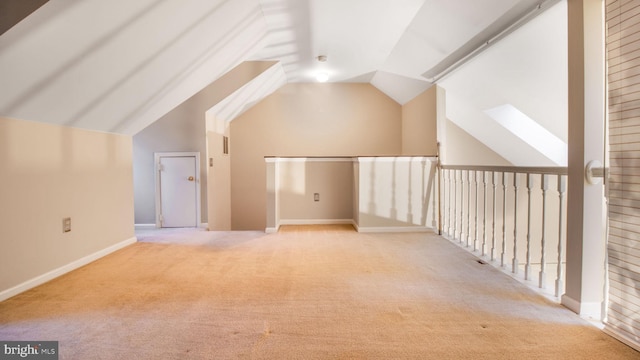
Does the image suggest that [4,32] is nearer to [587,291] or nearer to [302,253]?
[302,253]

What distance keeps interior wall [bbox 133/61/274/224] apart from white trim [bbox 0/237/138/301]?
1879 millimetres

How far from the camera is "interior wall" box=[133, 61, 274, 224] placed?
5.38m

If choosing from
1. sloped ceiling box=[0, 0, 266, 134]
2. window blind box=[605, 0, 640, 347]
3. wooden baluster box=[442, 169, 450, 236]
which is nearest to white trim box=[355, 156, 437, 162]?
wooden baluster box=[442, 169, 450, 236]

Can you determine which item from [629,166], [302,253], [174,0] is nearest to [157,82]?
[174,0]

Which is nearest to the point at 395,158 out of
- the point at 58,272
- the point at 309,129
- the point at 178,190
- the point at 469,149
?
the point at 469,149

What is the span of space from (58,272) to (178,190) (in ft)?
9.20

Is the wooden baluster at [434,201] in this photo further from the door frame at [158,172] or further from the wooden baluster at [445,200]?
the door frame at [158,172]

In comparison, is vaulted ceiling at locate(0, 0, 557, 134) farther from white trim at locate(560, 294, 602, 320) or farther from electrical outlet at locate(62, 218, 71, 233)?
white trim at locate(560, 294, 602, 320)

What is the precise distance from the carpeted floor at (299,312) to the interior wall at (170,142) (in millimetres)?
2425

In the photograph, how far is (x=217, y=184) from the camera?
5.88 m

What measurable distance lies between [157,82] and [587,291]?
12.9 feet

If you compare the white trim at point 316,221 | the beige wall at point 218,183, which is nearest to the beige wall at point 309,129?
the beige wall at point 218,183

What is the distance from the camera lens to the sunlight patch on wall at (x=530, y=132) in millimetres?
4266

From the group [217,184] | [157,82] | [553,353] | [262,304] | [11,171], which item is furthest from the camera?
[217,184]
